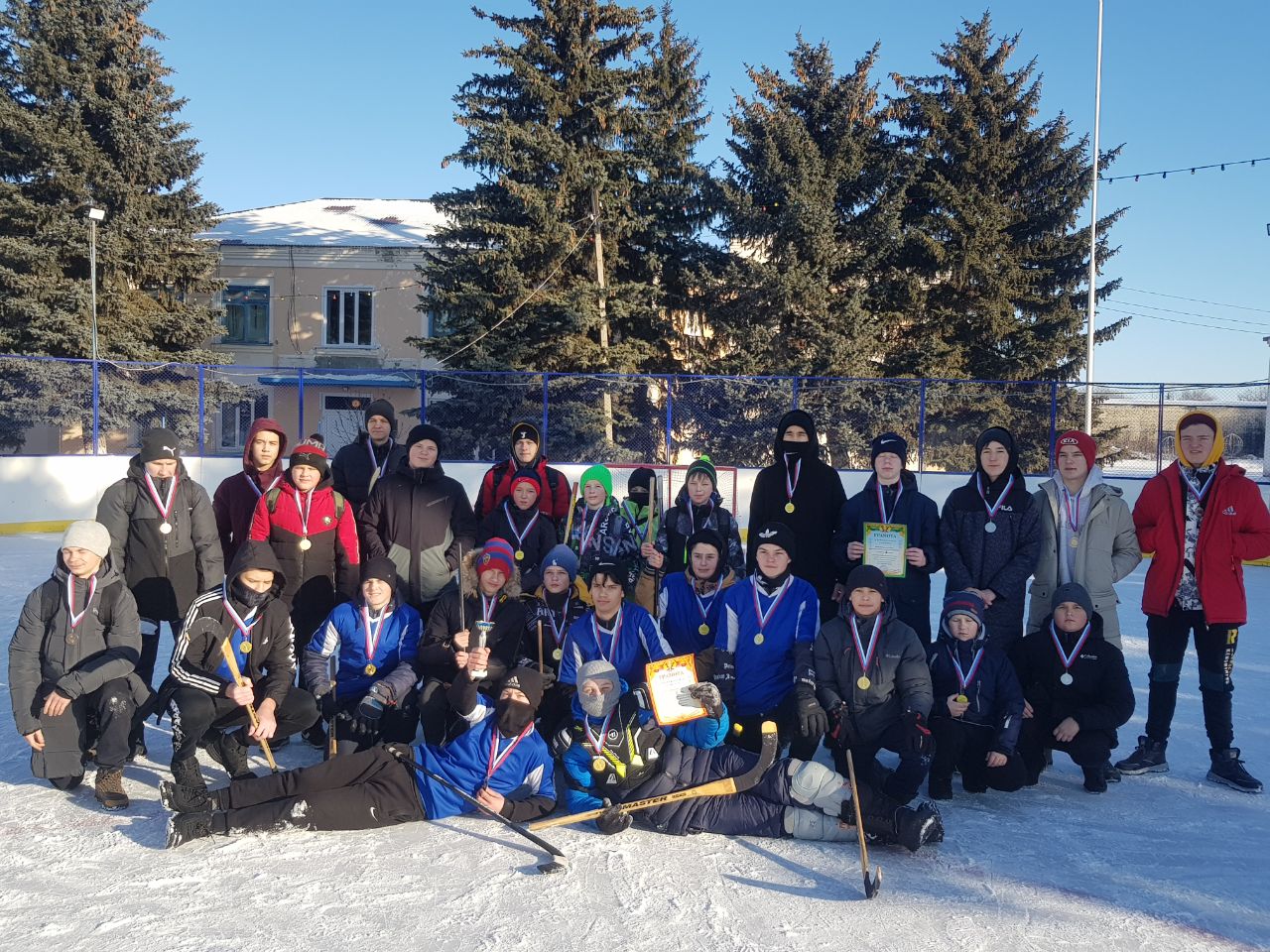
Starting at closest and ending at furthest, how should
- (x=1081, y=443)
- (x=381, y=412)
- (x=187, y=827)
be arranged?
(x=187, y=827), (x=1081, y=443), (x=381, y=412)

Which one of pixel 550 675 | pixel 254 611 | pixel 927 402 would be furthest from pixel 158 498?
pixel 927 402

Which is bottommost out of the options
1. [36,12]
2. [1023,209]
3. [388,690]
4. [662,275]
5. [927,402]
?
[388,690]

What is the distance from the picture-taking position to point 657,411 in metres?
14.0

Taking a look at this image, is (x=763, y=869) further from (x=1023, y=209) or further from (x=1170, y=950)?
(x=1023, y=209)

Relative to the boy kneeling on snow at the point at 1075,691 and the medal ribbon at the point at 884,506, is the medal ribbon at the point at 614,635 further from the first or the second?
the boy kneeling on snow at the point at 1075,691

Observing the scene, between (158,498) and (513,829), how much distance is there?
243 cm

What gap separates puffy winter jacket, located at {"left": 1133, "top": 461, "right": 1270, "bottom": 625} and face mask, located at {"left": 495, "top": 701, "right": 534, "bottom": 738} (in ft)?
9.66

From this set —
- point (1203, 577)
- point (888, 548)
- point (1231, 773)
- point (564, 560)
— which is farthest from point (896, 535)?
point (1231, 773)

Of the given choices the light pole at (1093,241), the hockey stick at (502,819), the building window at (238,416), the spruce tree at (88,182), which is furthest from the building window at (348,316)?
the hockey stick at (502,819)

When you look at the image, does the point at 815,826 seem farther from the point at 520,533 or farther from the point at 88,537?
the point at 88,537

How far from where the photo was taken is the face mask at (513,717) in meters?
3.88

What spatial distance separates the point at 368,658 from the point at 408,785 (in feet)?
Result: 2.51

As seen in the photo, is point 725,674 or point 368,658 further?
point 368,658

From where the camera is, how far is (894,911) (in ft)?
10.3
